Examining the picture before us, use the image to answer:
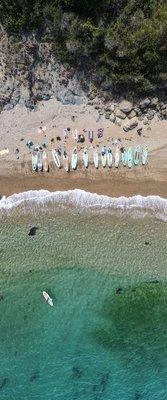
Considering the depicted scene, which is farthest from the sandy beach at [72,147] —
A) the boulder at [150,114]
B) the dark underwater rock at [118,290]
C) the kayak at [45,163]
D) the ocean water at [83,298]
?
the dark underwater rock at [118,290]

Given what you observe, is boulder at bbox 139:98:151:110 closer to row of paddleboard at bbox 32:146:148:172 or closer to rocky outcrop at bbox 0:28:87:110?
row of paddleboard at bbox 32:146:148:172

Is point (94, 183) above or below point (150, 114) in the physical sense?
below

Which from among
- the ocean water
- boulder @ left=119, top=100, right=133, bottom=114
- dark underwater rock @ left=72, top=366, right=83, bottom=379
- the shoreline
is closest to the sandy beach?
the shoreline

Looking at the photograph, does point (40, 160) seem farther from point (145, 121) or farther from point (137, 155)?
point (145, 121)

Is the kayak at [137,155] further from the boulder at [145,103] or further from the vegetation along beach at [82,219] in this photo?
the boulder at [145,103]

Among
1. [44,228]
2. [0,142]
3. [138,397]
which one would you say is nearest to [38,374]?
[138,397]

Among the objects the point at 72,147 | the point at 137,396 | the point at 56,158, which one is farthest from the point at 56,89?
the point at 137,396

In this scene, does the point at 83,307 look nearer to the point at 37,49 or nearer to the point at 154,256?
the point at 154,256
